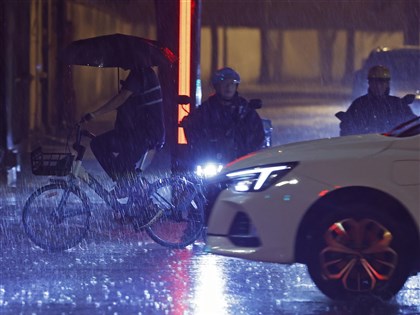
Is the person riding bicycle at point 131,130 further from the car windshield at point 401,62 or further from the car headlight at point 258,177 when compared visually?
the car windshield at point 401,62

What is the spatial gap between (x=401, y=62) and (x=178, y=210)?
46.3ft

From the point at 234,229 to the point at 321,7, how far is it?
4290cm

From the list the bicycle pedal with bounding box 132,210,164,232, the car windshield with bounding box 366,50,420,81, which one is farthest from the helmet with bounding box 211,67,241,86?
the car windshield with bounding box 366,50,420,81

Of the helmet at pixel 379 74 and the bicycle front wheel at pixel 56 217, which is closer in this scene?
the bicycle front wheel at pixel 56 217

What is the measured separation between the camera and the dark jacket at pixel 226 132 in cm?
1090

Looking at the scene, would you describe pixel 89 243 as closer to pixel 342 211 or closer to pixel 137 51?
pixel 137 51

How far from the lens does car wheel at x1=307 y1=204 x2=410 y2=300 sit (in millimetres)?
8297

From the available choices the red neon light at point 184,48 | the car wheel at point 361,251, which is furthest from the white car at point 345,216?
the red neon light at point 184,48

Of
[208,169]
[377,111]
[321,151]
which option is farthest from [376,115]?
Answer: [321,151]

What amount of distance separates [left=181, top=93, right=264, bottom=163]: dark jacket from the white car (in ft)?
7.90

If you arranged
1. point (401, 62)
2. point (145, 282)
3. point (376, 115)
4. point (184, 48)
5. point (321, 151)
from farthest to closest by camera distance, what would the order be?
point (401, 62) < point (184, 48) < point (376, 115) < point (145, 282) < point (321, 151)

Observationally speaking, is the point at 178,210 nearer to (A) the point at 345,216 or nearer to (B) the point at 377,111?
(B) the point at 377,111

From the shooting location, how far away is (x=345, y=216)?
27.3 ft

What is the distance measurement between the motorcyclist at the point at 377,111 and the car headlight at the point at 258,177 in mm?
3346
